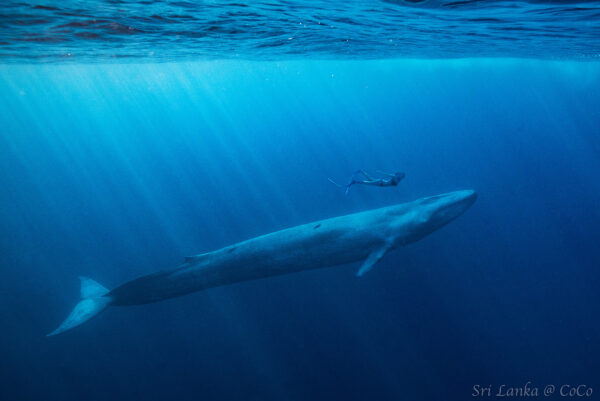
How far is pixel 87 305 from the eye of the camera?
9133 millimetres

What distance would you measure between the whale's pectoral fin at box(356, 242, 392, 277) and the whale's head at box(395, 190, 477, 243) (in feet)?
1.94

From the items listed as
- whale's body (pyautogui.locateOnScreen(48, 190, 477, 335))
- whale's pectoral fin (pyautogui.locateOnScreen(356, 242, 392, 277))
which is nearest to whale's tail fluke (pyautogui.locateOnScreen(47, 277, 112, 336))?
whale's body (pyautogui.locateOnScreen(48, 190, 477, 335))

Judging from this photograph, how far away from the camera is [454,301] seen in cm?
1344

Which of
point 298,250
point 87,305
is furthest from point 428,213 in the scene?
point 87,305

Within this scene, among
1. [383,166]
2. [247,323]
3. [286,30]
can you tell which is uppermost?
[286,30]

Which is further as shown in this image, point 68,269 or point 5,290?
point 68,269

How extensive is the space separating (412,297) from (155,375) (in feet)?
31.9

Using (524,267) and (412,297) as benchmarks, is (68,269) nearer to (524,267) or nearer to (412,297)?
(412,297)

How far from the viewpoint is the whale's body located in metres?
8.72

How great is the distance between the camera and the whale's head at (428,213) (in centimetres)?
873

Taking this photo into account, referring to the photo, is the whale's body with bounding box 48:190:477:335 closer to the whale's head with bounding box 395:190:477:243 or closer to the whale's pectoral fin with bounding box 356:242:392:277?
the whale's head with bounding box 395:190:477:243

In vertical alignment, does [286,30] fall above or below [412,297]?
above

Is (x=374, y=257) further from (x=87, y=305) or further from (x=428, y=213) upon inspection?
(x=87, y=305)

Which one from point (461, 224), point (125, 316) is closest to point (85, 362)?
point (125, 316)
